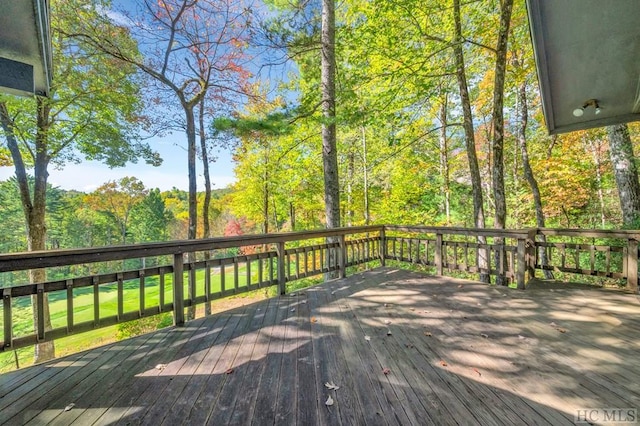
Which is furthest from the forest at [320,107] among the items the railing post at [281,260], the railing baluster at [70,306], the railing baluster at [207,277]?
the railing baluster at [70,306]

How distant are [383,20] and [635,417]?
23.9 feet

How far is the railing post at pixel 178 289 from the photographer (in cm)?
318

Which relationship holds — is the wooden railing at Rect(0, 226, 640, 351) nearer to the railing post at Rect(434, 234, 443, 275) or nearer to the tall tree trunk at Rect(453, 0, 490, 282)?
the railing post at Rect(434, 234, 443, 275)

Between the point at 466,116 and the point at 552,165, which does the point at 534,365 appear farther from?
the point at 552,165

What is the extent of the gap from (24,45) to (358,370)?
139 inches

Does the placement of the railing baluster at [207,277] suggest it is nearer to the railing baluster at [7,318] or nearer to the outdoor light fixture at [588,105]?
the railing baluster at [7,318]

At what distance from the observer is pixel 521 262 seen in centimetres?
406

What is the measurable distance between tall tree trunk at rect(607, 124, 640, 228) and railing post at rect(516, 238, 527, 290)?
2679 millimetres

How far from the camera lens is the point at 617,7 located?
234 cm

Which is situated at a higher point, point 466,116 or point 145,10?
point 145,10

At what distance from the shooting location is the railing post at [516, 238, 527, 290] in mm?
4031

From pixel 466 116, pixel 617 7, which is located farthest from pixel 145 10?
pixel 617 7

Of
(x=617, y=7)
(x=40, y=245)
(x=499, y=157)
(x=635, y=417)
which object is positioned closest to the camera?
(x=635, y=417)

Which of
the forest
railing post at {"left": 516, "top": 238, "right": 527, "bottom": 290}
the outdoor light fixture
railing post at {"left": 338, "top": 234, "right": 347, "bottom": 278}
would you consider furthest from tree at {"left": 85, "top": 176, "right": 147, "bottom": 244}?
the outdoor light fixture
